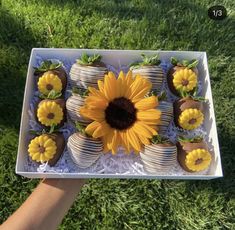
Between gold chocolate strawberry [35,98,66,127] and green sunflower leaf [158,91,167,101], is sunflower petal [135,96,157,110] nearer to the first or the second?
green sunflower leaf [158,91,167,101]

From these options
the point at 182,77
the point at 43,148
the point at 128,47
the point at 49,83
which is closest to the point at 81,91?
the point at 49,83

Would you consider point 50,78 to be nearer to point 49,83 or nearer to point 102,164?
point 49,83

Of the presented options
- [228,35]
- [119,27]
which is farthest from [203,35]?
[119,27]

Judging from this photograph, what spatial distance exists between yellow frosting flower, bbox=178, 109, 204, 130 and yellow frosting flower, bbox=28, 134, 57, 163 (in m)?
0.40

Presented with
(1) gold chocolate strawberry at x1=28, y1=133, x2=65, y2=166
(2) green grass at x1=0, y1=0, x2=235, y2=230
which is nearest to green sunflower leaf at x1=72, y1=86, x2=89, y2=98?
(1) gold chocolate strawberry at x1=28, y1=133, x2=65, y2=166

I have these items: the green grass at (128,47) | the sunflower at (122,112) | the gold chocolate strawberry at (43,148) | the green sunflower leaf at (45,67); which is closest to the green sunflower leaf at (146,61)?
the sunflower at (122,112)

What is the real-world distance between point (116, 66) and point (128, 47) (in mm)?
586

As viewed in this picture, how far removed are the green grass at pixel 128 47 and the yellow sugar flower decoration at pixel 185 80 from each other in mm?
562

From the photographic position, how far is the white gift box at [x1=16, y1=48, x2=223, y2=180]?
133 cm

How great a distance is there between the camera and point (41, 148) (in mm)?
1327

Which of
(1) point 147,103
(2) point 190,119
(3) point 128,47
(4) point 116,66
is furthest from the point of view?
(3) point 128,47

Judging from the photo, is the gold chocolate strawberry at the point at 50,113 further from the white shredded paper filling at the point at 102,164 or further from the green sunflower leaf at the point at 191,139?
the green sunflower leaf at the point at 191,139

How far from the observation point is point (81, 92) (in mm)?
1398

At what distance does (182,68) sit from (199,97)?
11 cm
